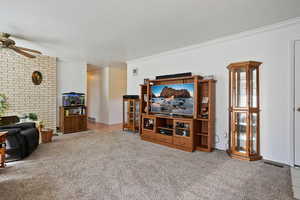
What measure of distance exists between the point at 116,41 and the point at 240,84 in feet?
9.70

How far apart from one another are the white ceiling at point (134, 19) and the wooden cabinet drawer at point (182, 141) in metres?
2.33

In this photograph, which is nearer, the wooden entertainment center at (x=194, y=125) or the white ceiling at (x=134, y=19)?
the white ceiling at (x=134, y=19)

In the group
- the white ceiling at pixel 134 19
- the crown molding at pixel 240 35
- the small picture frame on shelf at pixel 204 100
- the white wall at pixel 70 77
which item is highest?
the white ceiling at pixel 134 19

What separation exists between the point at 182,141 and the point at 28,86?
15.9ft

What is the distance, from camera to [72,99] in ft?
17.3

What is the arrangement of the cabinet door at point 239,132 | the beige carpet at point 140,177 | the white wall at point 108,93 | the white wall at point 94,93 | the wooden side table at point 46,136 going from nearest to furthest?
the beige carpet at point 140,177 < the cabinet door at point 239,132 < the wooden side table at point 46,136 < the white wall at point 108,93 < the white wall at point 94,93

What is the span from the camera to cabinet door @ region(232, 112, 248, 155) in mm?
3005

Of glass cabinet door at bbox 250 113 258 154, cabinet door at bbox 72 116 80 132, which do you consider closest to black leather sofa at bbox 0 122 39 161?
cabinet door at bbox 72 116 80 132

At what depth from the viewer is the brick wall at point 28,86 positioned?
4.23 metres

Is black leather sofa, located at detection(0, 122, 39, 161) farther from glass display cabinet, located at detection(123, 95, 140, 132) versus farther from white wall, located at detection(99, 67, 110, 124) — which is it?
white wall, located at detection(99, 67, 110, 124)

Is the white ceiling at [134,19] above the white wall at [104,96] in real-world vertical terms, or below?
above

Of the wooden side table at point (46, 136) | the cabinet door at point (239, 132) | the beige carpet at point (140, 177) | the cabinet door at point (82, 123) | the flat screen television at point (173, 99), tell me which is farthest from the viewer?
the cabinet door at point (82, 123)

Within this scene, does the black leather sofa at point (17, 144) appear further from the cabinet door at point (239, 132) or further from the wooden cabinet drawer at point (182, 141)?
the cabinet door at point (239, 132)

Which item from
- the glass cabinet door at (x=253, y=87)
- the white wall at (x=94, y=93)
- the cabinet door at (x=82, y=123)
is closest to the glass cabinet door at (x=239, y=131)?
the glass cabinet door at (x=253, y=87)
